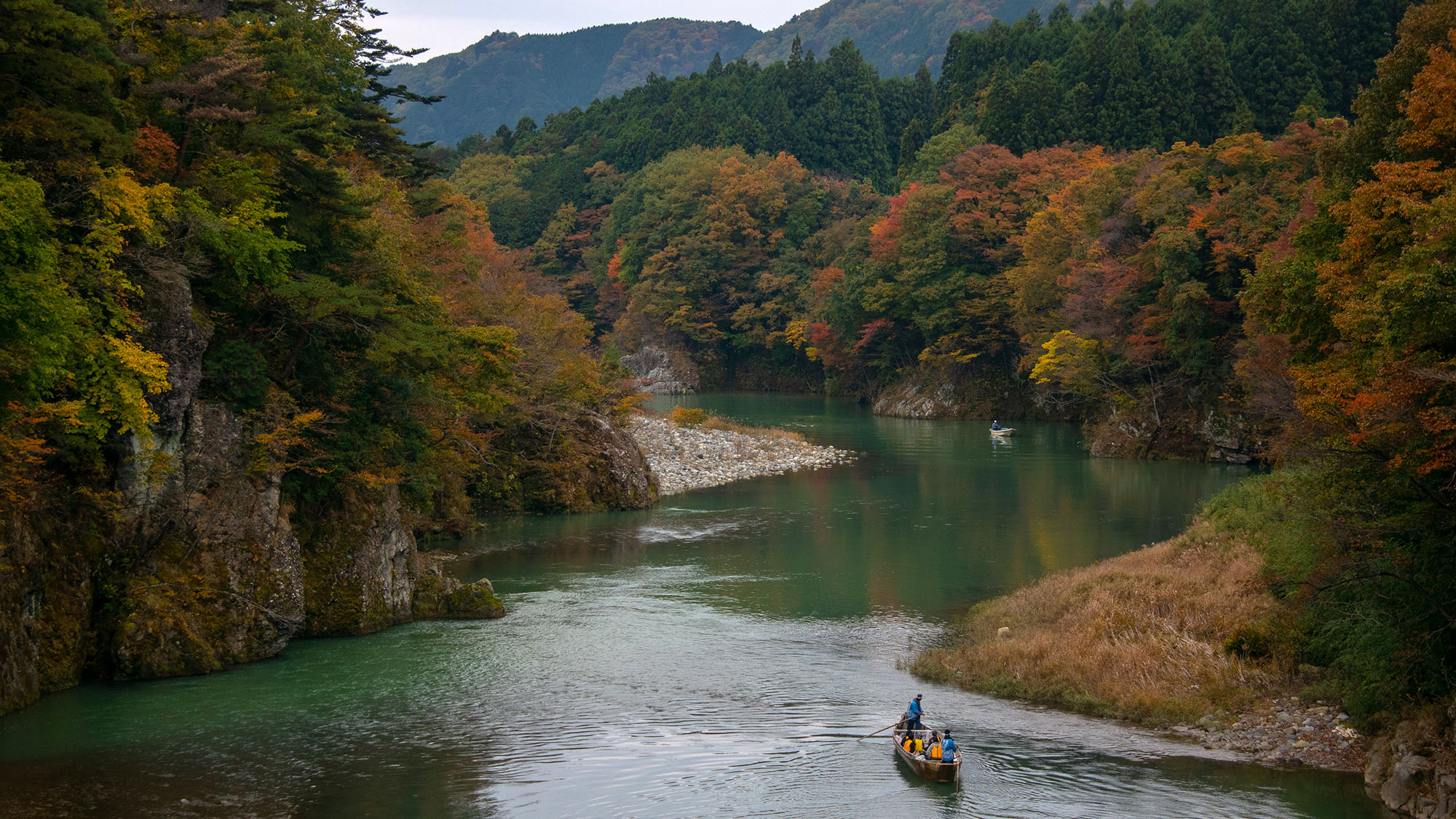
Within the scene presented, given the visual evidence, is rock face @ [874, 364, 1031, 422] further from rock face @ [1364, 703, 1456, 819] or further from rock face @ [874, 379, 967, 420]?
rock face @ [1364, 703, 1456, 819]

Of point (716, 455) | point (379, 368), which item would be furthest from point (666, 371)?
point (379, 368)

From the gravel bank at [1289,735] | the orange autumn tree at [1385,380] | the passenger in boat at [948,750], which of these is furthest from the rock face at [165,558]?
the orange autumn tree at [1385,380]

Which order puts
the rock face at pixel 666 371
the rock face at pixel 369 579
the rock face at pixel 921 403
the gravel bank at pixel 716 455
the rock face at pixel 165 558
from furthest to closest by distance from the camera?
the rock face at pixel 666 371, the rock face at pixel 921 403, the gravel bank at pixel 716 455, the rock face at pixel 369 579, the rock face at pixel 165 558

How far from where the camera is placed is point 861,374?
8519cm

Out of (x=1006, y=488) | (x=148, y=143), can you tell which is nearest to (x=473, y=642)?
(x=148, y=143)

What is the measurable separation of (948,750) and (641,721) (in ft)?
16.1

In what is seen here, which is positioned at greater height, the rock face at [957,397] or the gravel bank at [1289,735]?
the rock face at [957,397]

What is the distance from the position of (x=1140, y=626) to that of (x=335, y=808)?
1309cm

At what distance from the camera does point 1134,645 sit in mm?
17703

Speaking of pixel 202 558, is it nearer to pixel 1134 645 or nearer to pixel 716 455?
pixel 1134 645

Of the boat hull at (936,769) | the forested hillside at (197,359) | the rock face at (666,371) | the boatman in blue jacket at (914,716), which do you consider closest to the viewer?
the boat hull at (936,769)

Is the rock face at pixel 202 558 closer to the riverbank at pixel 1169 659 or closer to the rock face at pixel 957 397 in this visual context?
the riverbank at pixel 1169 659

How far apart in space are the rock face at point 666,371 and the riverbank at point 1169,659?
7298 cm

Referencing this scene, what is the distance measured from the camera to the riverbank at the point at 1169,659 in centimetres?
1496
